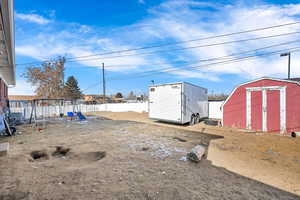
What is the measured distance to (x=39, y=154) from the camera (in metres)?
4.62

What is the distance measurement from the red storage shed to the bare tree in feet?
88.3

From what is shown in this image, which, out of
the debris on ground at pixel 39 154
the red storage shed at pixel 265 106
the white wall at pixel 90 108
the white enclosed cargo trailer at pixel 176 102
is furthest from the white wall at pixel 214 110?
the debris on ground at pixel 39 154

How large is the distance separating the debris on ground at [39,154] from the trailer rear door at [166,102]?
7436 mm

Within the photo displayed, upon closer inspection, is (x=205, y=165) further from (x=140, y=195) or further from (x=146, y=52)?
(x=146, y=52)

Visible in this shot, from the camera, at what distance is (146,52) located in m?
17.5

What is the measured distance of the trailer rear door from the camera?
9867mm

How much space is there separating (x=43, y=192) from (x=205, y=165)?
3.56m

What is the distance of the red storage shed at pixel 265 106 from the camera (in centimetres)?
777

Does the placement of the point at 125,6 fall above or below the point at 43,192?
above

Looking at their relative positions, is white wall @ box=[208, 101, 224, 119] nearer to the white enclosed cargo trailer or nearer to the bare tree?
the white enclosed cargo trailer

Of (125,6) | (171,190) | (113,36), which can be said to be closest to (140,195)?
(171,190)

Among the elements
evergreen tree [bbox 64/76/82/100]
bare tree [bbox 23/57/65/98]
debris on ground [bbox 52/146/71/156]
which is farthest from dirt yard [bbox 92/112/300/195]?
evergreen tree [bbox 64/76/82/100]

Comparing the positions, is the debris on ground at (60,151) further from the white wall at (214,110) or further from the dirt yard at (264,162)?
the white wall at (214,110)

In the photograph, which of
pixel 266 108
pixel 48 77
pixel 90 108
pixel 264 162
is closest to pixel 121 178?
pixel 264 162
